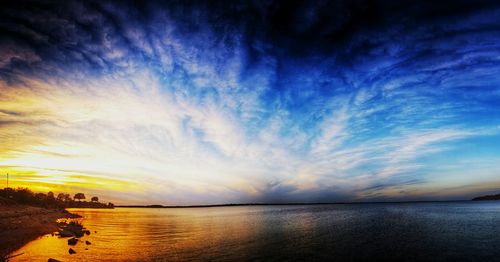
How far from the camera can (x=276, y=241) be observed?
50156 millimetres

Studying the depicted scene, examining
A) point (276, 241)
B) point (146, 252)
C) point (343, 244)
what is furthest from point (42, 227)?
point (343, 244)

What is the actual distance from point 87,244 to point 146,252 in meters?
11.8

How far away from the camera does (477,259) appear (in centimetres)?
3353

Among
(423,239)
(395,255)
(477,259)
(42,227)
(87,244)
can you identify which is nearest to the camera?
(477,259)

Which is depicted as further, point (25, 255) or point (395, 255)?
point (395, 255)

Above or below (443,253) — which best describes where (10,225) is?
above

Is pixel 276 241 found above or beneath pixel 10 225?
beneath

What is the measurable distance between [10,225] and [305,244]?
54.8m

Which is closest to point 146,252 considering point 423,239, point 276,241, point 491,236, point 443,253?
point 276,241

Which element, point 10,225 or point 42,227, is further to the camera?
point 42,227

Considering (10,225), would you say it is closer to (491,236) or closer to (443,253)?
(443,253)

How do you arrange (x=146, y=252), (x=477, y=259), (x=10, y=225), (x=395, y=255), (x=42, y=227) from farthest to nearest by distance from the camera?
(x=42, y=227) < (x=10, y=225) < (x=146, y=252) < (x=395, y=255) < (x=477, y=259)

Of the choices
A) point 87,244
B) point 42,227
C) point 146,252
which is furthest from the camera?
point 42,227

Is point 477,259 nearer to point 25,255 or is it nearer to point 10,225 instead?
point 25,255
